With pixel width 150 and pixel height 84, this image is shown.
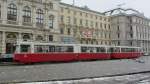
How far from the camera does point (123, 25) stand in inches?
3826

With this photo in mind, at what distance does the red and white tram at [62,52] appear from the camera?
33.3m

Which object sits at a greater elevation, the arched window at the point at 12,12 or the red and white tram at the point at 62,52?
the arched window at the point at 12,12

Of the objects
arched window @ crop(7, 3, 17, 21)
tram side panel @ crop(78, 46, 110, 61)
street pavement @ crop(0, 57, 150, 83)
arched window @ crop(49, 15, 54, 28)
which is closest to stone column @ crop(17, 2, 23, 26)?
arched window @ crop(7, 3, 17, 21)

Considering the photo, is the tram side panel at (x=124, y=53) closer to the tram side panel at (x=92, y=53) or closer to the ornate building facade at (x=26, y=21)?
the tram side panel at (x=92, y=53)

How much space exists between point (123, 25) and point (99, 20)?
14.4 m

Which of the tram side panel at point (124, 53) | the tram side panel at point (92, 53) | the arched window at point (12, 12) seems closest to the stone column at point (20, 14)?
the arched window at point (12, 12)

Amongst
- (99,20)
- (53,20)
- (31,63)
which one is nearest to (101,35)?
(99,20)

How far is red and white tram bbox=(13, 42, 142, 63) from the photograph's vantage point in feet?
109

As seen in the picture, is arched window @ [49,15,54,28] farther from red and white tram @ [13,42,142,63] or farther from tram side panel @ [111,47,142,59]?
tram side panel @ [111,47,142,59]

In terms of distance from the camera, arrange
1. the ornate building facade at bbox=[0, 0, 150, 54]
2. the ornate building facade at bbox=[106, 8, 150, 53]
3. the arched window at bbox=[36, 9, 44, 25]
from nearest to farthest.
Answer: the ornate building facade at bbox=[0, 0, 150, 54], the arched window at bbox=[36, 9, 44, 25], the ornate building facade at bbox=[106, 8, 150, 53]

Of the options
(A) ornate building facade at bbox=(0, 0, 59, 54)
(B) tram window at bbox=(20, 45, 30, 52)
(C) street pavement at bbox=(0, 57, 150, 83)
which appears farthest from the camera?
(A) ornate building facade at bbox=(0, 0, 59, 54)

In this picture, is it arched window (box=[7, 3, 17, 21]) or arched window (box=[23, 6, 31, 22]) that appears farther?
arched window (box=[23, 6, 31, 22])

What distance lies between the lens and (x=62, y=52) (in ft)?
127

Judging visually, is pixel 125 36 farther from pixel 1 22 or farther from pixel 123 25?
pixel 1 22
